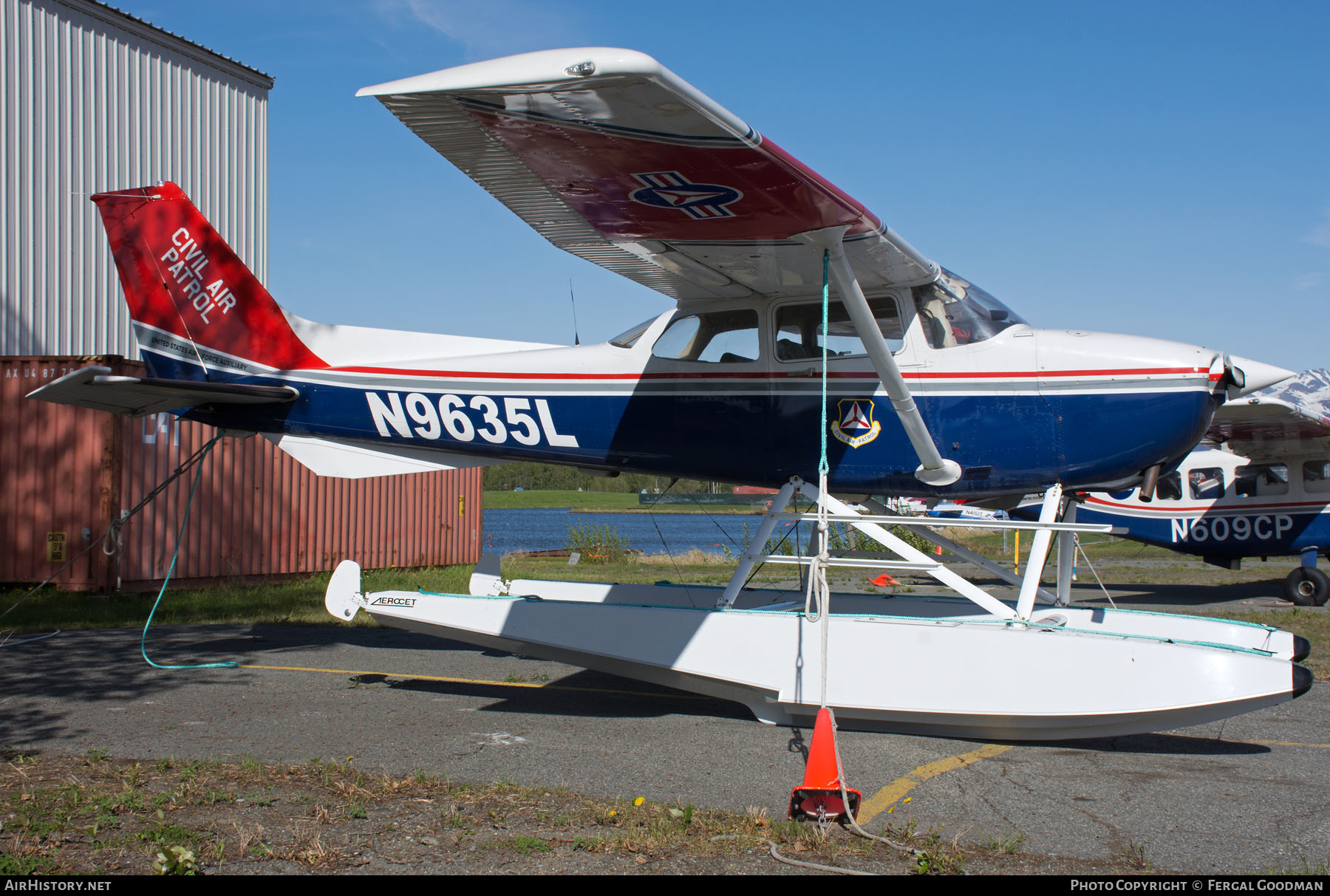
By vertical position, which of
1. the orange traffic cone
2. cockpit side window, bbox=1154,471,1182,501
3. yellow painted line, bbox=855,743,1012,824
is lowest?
yellow painted line, bbox=855,743,1012,824

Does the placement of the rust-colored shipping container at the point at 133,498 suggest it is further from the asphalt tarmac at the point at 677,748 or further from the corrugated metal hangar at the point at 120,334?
the asphalt tarmac at the point at 677,748

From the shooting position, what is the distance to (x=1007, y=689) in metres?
5.14

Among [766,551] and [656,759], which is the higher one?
[766,551]

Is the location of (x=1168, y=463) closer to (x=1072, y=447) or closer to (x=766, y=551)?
(x=1072, y=447)

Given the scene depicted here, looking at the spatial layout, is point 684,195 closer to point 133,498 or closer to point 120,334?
point 133,498

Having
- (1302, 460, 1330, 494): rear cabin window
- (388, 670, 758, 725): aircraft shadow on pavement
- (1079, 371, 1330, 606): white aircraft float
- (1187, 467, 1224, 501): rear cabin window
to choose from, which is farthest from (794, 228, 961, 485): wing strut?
(1302, 460, 1330, 494): rear cabin window

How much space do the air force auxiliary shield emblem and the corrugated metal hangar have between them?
985 cm

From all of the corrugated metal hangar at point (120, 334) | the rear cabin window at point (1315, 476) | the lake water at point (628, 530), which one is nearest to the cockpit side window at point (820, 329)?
the corrugated metal hangar at point (120, 334)

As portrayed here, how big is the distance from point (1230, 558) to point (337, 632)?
13870 mm

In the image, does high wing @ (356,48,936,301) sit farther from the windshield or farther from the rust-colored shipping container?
the rust-colored shipping container

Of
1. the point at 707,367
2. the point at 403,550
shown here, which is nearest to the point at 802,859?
the point at 707,367

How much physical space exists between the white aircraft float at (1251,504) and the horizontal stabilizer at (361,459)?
10910 mm

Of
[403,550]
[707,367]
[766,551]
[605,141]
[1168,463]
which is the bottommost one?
[403,550]

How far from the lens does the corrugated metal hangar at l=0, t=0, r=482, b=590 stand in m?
12.5
